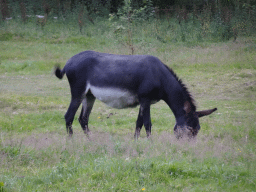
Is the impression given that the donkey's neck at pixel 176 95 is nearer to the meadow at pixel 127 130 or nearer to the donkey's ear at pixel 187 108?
the donkey's ear at pixel 187 108

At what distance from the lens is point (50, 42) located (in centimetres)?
1920

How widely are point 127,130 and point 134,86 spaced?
157cm

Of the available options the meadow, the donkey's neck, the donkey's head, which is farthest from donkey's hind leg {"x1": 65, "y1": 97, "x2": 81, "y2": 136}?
the donkey's head

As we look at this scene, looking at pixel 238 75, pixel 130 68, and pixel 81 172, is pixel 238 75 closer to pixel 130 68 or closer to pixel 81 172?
pixel 130 68

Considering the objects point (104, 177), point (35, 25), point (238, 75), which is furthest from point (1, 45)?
point (104, 177)

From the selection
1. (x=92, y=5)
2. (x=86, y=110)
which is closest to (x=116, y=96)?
(x=86, y=110)

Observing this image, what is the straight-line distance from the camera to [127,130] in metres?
6.99

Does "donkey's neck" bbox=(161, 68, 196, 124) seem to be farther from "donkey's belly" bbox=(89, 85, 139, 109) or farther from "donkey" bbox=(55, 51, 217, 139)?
"donkey's belly" bbox=(89, 85, 139, 109)

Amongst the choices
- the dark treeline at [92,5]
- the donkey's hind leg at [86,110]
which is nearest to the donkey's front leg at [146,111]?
the donkey's hind leg at [86,110]

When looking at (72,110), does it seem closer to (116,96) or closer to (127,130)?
(116,96)

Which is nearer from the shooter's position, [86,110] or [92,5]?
[86,110]

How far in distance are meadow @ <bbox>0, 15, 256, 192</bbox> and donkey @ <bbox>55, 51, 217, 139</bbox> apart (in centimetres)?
49

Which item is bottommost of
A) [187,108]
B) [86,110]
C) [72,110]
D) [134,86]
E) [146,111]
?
[86,110]

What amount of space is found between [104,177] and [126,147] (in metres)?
1.15
